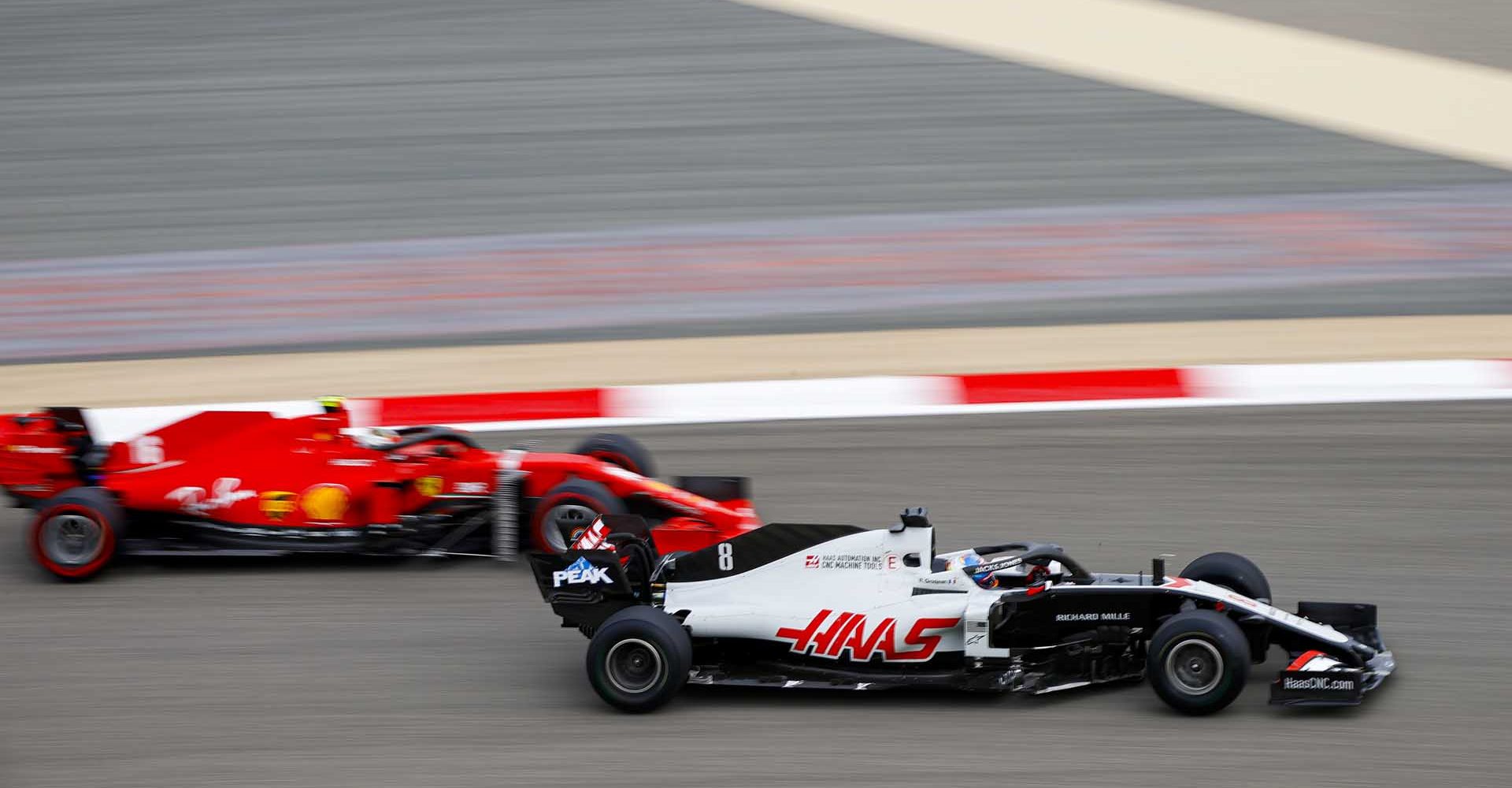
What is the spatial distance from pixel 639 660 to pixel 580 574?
19.9 inches

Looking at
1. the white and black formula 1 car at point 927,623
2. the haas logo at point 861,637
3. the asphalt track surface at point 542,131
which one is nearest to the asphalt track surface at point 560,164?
the asphalt track surface at point 542,131

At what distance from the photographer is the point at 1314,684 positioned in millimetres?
A: 6129

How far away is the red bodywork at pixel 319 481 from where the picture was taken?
810 centimetres

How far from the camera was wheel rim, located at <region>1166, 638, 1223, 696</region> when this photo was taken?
6.08 m

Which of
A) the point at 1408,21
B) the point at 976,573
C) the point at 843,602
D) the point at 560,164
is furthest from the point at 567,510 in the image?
the point at 1408,21

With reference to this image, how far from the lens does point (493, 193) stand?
49.9ft

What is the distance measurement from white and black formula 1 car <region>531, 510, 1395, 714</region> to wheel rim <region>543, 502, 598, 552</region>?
108 cm

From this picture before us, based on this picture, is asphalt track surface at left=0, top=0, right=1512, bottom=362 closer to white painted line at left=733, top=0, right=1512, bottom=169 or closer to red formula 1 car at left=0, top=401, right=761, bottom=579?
white painted line at left=733, top=0, right=1512, bottom=169

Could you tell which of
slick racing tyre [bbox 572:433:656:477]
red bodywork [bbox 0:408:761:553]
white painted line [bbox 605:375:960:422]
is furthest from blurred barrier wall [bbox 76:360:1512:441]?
red bodywork [bbox 0:408:761:553]

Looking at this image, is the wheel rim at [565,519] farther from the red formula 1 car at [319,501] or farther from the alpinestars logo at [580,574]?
the alpinestars logo at [580,574]

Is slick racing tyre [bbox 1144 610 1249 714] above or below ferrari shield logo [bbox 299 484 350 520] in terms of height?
below

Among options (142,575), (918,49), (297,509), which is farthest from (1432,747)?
(918,49)

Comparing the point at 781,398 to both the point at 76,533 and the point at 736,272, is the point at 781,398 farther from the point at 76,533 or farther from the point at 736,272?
the point at 76,533

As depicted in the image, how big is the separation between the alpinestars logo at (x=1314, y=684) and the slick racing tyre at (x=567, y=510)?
3.12 m
